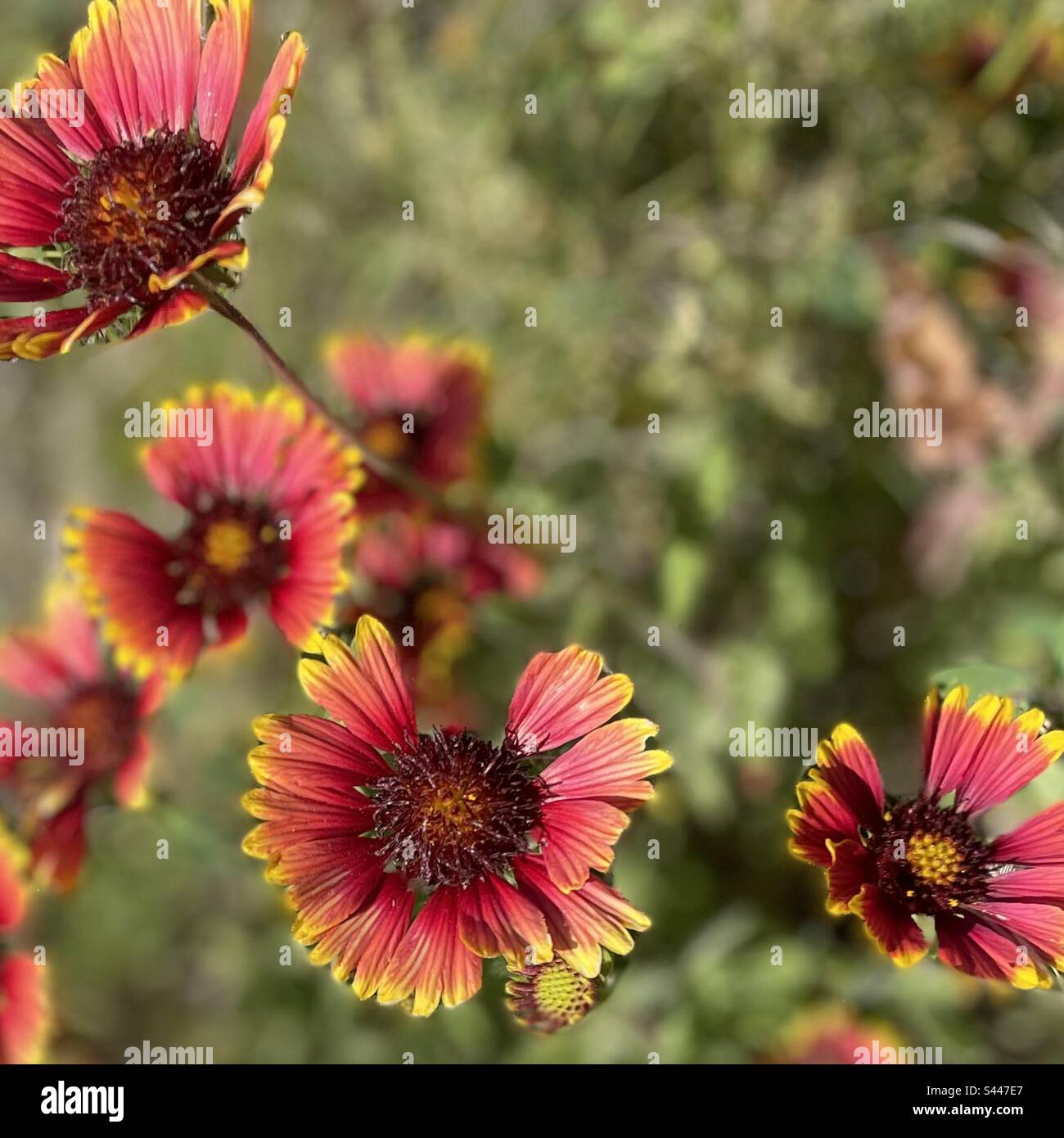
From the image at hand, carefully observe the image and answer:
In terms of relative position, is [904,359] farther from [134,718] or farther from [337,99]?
[134,718]

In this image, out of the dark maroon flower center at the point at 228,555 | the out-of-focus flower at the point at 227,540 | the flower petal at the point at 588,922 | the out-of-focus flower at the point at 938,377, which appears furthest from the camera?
the out-of-focus flower at the point at 938,377

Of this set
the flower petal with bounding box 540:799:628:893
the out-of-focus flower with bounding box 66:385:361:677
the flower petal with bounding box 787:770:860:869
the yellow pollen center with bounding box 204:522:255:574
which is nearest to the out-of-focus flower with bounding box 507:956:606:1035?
the flower petal with bounding box 540:799:628:893

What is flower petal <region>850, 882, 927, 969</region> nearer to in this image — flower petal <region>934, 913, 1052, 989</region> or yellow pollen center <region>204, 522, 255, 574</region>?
flower petal <region>934, 913, 1052, 989</region>

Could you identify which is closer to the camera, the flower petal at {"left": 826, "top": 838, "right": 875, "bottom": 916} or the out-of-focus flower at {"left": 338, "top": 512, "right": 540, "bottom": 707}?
the flower petal at {"left": 826, "top": 838, "right": 875, "bottom": 916}

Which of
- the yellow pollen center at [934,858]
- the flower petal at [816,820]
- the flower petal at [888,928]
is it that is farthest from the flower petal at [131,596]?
the yellow pollen center at [934,858]

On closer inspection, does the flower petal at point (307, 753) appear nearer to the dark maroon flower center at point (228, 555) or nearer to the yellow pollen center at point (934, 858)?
the dark maroon flower center at point (228, 555)

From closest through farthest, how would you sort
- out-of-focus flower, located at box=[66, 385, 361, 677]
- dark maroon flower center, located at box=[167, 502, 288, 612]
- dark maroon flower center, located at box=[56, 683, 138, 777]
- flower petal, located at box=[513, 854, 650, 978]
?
flower petal, located at box=[513, 854, 650, 978] < out-of-focus flower, located at box=[66, 385, 361, 677] < dark maroon flower center, located at box=[167, 502, 288, 612] < dark maroon flower center, located at box=[56, 683, 138, 777]
